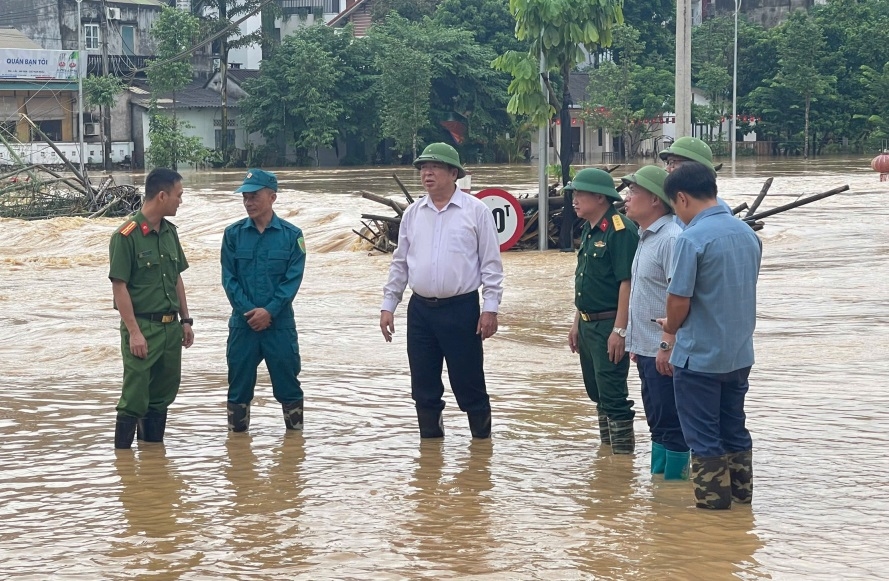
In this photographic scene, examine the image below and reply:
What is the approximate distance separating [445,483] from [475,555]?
1.31 metres

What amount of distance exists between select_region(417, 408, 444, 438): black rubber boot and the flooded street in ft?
0.35

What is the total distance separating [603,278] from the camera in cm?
691

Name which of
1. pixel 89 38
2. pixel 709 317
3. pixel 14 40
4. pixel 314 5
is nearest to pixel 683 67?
pixel 709 317

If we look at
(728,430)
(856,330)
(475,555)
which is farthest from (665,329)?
(856,330)

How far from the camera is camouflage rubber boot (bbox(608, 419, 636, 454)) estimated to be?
23.2 feet

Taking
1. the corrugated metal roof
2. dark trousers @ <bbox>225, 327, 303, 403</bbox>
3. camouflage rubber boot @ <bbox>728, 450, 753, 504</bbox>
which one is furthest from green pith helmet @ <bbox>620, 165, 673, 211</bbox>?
the corrugated metal roof

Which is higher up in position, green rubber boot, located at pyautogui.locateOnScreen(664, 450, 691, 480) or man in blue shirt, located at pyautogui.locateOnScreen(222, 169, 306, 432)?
man in blue shirt, located at pyautogui.locateOnScreen(222, 169, 306, 432)

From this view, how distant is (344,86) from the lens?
2470 inches

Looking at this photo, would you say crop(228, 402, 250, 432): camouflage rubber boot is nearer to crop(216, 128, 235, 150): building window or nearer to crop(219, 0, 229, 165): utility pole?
crop(219, 0, 229, 165): utility pole

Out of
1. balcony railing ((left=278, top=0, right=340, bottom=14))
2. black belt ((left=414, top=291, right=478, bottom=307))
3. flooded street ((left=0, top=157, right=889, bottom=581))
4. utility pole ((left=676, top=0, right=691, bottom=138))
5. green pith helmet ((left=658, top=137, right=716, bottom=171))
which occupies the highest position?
balcony railing ((left=278, top=0, right=340, bottom=14))

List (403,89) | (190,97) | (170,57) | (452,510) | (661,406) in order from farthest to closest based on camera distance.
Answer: (190,97) < (403,89) < (170,57) < (661,406) < (452,510)

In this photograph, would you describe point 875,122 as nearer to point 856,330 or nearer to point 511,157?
point 511,157

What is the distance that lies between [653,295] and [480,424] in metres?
1.69

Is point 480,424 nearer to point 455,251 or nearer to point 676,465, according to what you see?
point 455,251
